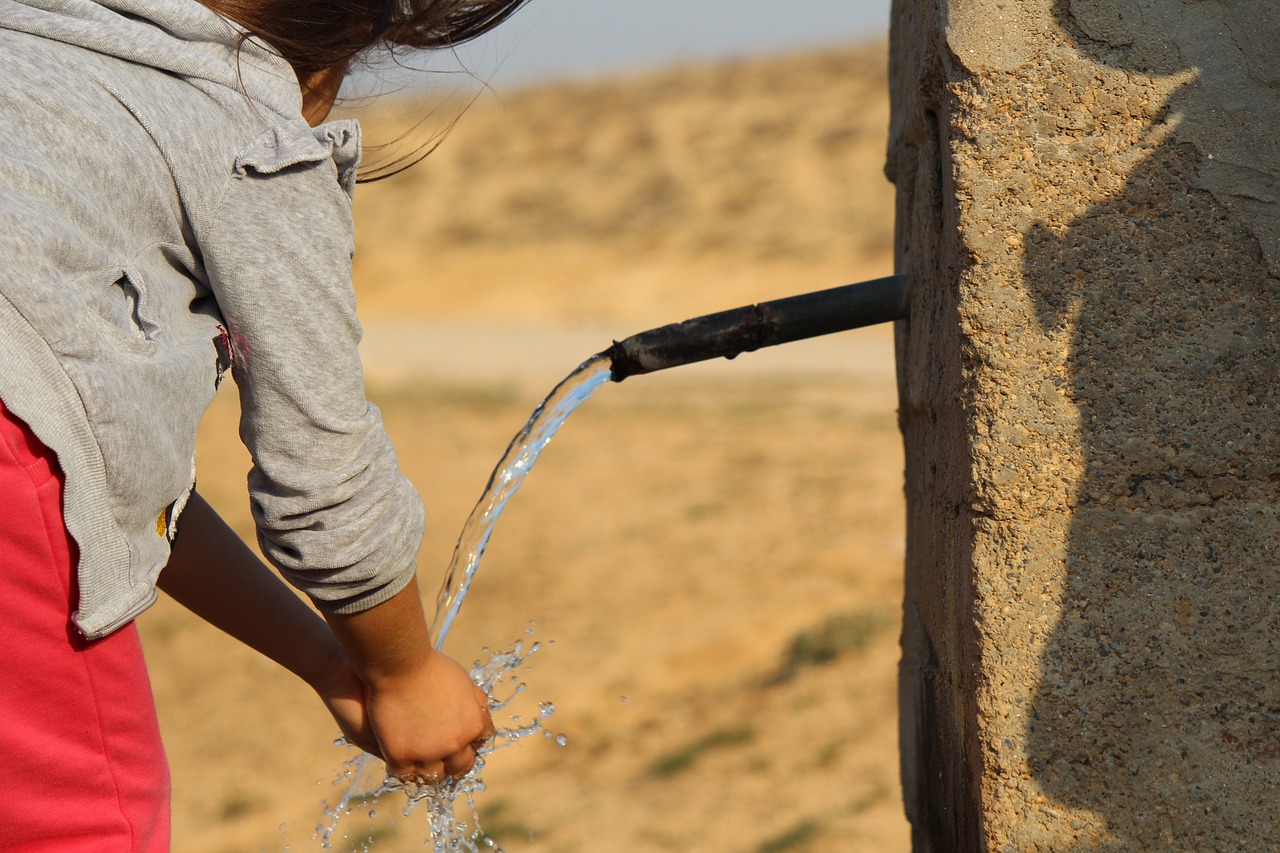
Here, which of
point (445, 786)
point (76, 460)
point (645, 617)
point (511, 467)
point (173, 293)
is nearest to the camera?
point (76, 460)

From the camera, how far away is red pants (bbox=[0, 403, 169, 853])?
1014 mm

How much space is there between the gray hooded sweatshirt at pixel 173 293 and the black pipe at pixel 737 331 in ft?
1.43

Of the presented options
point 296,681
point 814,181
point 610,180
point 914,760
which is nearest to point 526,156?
point 610,180

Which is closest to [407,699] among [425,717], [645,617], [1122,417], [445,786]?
[425,717]

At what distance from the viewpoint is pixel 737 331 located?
1.65 metres

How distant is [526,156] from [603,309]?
23.2ft

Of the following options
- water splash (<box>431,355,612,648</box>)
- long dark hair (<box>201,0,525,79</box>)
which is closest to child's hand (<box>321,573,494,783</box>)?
water splash (<box>431,355,612,648</box>)

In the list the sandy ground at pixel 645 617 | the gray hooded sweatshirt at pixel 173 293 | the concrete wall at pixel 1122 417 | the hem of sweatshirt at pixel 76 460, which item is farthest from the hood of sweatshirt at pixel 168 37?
the sandy ground at pixel 645 617

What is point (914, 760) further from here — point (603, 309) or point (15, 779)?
point (603, 309)

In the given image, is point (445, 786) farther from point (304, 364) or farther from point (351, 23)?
point (351, 23)

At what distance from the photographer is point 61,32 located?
1.14 m

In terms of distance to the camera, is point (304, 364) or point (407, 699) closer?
point (304, 364)

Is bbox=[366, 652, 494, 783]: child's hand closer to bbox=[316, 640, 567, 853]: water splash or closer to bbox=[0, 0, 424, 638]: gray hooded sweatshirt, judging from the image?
bbox=[316, 640, 567, 853]: water splash

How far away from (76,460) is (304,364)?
0.26m
